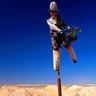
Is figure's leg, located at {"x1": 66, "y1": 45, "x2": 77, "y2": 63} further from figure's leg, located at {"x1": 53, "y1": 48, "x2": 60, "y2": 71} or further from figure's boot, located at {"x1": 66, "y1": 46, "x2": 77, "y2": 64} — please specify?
figure's leg, located at {"x1": 53, "y1": 48, "x2": 60, "y2": 71}

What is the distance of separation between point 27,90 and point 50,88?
5.24 m

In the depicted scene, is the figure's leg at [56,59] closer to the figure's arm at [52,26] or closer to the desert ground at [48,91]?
the figure's arm at [52,26]

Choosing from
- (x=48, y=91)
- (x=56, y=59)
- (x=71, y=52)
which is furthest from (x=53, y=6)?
(x=48, y=91)

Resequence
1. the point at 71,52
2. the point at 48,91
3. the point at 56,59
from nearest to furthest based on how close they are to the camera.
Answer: the point at 56,59
the point at 71,52
the point at 48,91

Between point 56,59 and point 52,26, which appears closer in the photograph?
point 52,26

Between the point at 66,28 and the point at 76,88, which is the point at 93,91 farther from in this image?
the point at 66,28

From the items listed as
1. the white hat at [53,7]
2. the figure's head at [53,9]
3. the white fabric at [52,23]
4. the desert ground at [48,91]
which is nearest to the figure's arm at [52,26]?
the white fabric at [52,23]

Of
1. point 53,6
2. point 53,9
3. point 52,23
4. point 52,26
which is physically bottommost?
point 52,26

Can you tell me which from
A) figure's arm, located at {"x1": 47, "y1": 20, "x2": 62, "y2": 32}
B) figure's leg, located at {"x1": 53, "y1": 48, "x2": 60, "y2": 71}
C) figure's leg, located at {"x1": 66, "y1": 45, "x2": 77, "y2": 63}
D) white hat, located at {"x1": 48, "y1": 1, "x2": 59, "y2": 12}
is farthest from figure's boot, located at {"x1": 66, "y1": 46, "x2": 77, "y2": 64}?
white hat, located at {"x1": 48, "y1": 1, "x2": 59, "y2": 12}

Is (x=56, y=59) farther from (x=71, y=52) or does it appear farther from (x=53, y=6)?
(x=53, y=6)

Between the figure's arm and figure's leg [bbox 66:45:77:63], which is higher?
the figure's arm

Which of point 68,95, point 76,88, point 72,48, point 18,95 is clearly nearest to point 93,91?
point 68,95

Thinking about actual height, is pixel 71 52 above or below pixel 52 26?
below

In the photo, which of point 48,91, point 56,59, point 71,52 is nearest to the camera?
point 56,59
